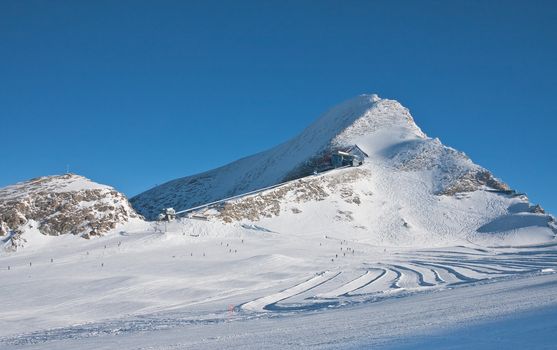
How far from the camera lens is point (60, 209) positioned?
39.8 m

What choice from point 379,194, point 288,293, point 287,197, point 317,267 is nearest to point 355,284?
point 288,293

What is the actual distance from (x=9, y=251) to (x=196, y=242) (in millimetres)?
13104

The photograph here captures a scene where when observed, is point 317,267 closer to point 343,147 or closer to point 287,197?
point 287,197

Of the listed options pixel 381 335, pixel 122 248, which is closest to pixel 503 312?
pixel 381 335

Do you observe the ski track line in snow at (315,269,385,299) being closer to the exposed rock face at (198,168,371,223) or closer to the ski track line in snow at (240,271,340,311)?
the ski track line in snow at (240,271,340,311)

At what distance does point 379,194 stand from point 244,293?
45.1 metres

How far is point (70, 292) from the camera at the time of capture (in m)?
23.4

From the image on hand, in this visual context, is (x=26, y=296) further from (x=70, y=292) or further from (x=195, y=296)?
(x=195, y=296)

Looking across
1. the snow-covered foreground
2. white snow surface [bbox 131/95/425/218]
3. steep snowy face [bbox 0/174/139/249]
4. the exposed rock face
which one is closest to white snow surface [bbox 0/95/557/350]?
the snow-covered foreground

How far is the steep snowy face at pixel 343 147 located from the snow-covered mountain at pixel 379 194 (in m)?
0.17

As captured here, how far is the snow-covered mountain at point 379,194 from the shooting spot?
5319 centimetres

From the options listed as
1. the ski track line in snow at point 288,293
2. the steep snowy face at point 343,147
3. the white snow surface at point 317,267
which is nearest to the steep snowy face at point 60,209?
the white snow surface at point 317,267

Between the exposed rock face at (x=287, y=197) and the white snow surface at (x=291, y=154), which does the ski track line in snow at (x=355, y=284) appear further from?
the white snow surface at (x=291, y=154)

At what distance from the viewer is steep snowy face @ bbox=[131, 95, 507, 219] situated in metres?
69.9
